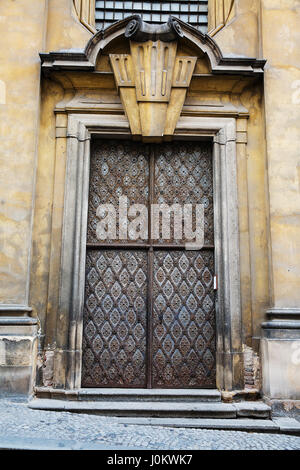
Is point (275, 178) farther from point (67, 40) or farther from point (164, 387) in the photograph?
point (67, 40)

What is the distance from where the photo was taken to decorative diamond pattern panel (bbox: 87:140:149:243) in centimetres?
605

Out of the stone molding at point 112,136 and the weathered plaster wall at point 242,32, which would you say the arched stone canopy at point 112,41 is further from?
the weathered plaster wall at point 242,32

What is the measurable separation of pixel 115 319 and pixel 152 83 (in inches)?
123

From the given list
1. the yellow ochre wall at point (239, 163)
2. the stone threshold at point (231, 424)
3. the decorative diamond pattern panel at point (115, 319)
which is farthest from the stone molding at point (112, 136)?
the stone threshold at point (231, 424)

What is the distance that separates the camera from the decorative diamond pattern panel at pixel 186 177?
607cm

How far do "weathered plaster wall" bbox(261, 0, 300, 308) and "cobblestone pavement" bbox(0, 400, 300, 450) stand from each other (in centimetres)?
192

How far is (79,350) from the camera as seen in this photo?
5.49m

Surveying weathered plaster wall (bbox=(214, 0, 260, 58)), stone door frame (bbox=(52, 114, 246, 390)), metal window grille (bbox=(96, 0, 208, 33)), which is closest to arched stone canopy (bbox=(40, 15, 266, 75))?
weathered plaster wall (bbox=(214, 0, 260, 58))

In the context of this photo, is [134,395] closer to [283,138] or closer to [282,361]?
[282,361]

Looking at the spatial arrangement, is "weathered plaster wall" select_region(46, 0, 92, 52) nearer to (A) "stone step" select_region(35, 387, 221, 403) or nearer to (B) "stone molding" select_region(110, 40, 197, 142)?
(B) "stone molding" select_region(110, 40, 197, 142)

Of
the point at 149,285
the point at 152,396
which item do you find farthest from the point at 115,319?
the point at 152,396

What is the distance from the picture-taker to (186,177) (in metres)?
6.15

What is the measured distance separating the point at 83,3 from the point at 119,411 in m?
5.60
